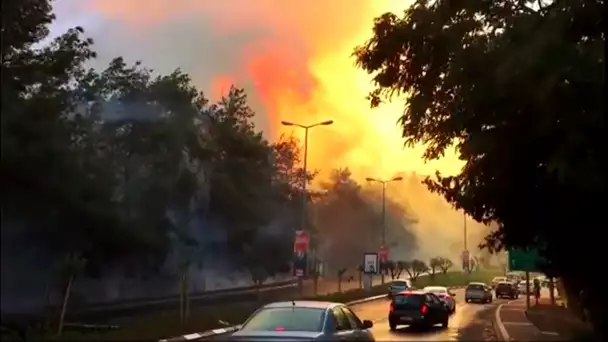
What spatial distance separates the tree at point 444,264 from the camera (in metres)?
87.8

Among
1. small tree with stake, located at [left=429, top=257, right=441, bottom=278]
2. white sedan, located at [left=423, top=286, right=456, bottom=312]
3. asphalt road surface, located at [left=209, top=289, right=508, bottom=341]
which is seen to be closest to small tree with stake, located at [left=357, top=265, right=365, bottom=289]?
white sedan, located at [left=423, top=286, right=456, bottom=312]

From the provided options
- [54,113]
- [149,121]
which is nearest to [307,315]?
[54,113]

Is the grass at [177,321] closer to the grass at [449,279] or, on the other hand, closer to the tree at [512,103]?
the tree at [512,103]

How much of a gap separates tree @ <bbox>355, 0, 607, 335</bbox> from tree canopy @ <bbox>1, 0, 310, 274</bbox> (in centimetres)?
737

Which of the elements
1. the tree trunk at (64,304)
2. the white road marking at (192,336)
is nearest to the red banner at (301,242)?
the white road marking at (192,336)

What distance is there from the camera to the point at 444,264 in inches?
3497

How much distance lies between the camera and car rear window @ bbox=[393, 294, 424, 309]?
30.2 m

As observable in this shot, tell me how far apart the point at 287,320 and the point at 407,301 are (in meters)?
18.8

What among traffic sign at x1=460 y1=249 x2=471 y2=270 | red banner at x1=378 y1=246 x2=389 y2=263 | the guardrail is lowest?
the guardrail

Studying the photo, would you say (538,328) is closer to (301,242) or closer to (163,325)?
(163,325)

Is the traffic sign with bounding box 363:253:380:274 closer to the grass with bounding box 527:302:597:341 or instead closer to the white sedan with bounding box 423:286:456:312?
the white sedan with bounding box 423:286:456:312

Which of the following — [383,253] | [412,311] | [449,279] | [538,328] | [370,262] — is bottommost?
[538,328]

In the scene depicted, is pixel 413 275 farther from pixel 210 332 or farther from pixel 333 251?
pixel 210 332

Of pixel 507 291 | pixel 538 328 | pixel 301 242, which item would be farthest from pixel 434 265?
pixel 538 328
